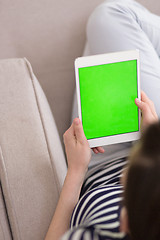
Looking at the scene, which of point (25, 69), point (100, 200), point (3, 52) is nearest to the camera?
point (100, 200)

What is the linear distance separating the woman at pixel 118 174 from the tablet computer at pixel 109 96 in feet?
0.13

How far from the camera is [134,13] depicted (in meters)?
0.91

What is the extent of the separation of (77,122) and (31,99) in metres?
0.16

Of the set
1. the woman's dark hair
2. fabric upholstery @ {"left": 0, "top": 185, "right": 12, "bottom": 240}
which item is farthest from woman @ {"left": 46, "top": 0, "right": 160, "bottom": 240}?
fabric upholstery @ {"left": 0, "top": 185, "right": 12, "bottom": 240}

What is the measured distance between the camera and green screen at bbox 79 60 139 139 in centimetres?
70

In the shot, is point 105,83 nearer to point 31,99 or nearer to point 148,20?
point 31,99

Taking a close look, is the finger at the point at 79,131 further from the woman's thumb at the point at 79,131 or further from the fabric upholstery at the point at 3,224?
the fabric upholstery at the point at 3,224

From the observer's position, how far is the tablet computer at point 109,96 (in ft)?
2.26

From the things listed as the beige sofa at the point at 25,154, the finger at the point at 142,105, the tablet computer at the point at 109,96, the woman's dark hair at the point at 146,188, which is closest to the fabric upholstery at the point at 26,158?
the beige sofa at the point at 25,154

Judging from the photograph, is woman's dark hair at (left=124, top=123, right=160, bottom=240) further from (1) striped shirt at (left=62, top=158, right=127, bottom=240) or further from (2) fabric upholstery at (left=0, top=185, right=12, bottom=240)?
(2) fabric upholstery at (left=0, top=185, right=12, bottom=240)

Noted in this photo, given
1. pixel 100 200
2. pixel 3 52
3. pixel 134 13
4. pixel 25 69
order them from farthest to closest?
pixel 3 52 → pixel 134 13 → pixel 25 69 → pixel 100 200

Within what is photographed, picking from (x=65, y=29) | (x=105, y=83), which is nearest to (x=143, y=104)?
(x=105, y=83)

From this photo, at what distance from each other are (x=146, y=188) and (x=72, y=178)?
35 cm

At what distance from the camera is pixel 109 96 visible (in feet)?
2.34
